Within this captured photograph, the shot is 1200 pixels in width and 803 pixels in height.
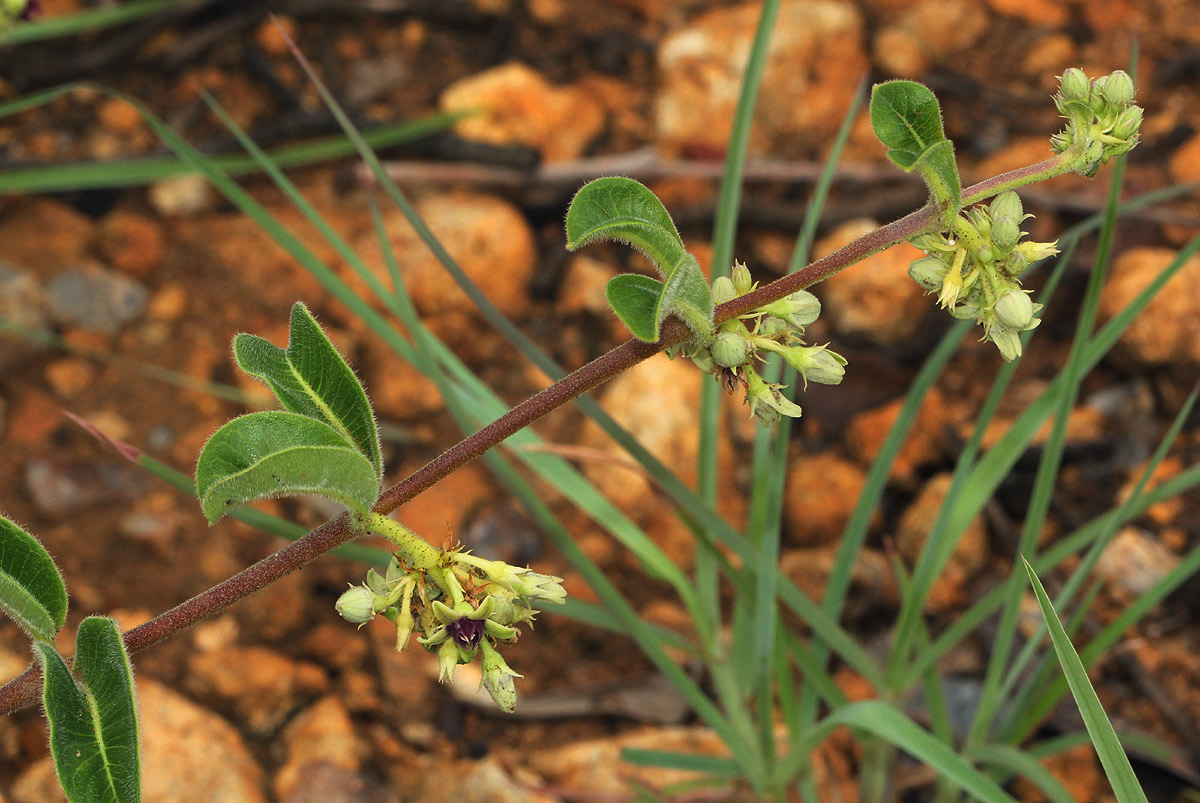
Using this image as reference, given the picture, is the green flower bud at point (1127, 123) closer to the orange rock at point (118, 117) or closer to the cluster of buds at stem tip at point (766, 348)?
the cluster of buds at stem tip at point (766, 348)

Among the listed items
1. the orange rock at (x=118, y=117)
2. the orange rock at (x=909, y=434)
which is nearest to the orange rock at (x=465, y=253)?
the orange rock at (x=118, y=117)

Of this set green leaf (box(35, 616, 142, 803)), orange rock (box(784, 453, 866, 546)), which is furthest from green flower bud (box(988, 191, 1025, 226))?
orange rock (box(784, 453, 866, 546))

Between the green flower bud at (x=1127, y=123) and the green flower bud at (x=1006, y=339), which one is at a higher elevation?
the green flower bud at (x=1127, y=123)

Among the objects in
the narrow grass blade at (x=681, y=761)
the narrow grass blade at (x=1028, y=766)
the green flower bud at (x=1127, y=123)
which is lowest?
the narrow grass blade at (x=681, y=761)

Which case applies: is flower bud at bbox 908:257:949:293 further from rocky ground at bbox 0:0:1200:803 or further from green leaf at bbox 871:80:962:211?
rocky ground at bbox 0:0:1200:803

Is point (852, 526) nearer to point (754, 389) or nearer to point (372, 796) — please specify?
point (754, 389)

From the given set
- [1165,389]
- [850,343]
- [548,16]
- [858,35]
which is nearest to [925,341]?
[850,343]
